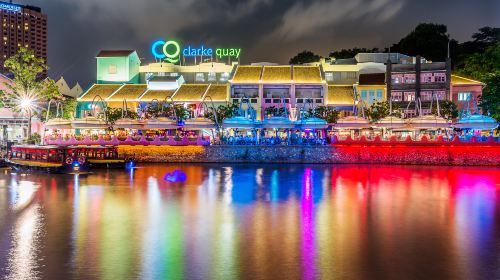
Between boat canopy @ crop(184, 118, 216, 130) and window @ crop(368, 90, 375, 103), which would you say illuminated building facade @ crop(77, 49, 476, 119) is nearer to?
window @ crop(368, 90, 375, 103)

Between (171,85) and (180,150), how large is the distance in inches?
963

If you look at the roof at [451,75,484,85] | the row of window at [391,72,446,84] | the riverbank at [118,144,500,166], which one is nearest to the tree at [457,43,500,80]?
the roof at [451,75,484,85]

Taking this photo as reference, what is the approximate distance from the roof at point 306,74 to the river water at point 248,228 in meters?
35.9

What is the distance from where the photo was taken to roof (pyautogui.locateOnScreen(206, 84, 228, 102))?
73.3 meters

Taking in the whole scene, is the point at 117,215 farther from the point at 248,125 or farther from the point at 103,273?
the point at 248,125

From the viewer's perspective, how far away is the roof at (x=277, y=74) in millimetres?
73875

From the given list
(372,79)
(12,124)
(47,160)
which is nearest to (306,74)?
(372,79)

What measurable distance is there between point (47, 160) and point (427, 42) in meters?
79.7

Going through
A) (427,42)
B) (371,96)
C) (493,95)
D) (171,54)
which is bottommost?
(493,95)

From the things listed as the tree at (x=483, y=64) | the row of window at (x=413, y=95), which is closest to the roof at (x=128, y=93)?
the row of window at (x=413, y=95)

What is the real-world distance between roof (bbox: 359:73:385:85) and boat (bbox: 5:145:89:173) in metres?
43.8

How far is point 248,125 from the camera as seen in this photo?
5744 cm

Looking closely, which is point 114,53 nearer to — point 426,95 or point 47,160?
point 47,160

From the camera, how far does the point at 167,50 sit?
277 feet
